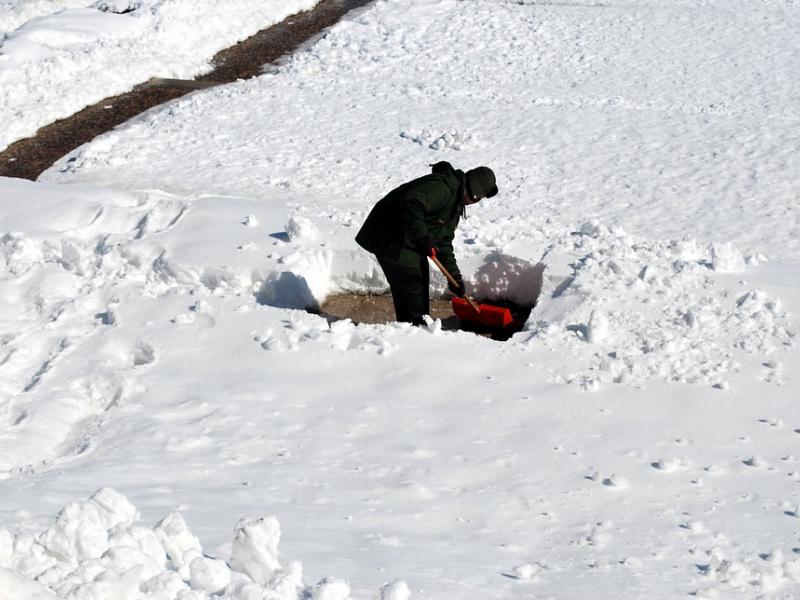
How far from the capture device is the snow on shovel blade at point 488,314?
Answer: 24.2 ft

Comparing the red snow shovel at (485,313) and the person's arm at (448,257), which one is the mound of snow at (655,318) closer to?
the red snow shovel at (485,313)

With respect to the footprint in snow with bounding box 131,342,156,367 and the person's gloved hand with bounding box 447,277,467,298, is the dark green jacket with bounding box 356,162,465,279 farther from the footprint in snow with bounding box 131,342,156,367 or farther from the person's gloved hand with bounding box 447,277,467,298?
the footprint in snow with bounding box 131,342,156,367

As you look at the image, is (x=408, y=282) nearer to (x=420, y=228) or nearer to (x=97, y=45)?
Answer: (x=420, y=228)

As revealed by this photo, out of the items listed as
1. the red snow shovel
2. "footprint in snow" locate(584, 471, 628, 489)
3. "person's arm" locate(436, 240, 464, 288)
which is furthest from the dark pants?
"footprint in snow" locate(584, 471, 628, 489)

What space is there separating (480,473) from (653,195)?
4892mm

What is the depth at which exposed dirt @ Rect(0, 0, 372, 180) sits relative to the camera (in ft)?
36.9

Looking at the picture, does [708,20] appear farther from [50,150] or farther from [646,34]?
[50,150]

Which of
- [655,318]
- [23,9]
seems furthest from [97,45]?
[655,318]

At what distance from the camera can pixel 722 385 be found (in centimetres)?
607

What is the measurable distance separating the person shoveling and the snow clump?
3.14 m

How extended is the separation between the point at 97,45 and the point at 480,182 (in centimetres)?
826

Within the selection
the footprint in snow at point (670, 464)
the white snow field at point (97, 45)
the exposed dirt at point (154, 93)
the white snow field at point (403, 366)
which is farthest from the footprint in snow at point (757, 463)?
the white snow field at point (97, 45)

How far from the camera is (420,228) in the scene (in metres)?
6.82

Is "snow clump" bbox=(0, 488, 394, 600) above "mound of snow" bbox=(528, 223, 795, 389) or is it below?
above
